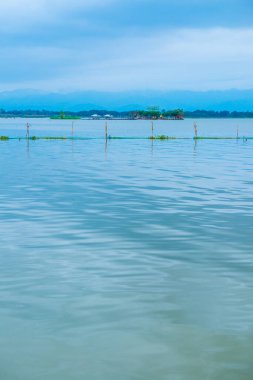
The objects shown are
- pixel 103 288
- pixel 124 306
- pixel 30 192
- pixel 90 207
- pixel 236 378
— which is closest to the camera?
pixel 236 378

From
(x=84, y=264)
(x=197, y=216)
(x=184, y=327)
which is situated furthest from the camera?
(x=197, y=216)

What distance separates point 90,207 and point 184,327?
1108 centimetres

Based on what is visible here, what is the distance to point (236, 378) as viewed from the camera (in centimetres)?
702

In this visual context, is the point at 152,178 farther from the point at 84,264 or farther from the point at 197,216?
the point at 84,264

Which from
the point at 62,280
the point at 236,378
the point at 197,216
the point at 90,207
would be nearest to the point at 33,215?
the point at 90,207

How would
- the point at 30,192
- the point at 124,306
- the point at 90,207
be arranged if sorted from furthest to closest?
1. the point at 30,192
2. the point at 90,207
3. the point at 124,306

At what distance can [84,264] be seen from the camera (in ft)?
38.7

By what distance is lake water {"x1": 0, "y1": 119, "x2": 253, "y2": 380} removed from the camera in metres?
7.49

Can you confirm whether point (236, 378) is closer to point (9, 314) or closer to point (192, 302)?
point (192, 302)

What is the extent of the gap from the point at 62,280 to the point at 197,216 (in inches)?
303

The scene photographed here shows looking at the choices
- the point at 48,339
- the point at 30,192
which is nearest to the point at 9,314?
the point at 48,339

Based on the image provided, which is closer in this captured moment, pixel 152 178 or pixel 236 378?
pixel 236 378

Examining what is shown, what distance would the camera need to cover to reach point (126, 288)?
1031cm

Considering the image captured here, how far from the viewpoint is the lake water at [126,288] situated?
749 cm
